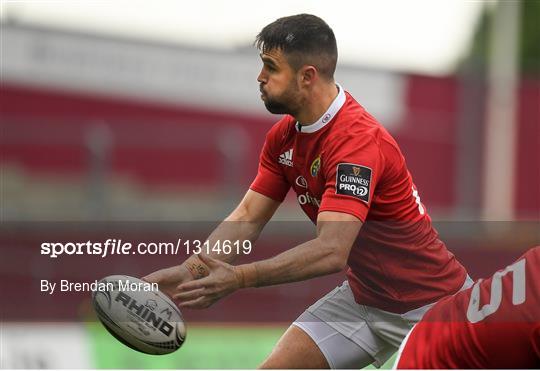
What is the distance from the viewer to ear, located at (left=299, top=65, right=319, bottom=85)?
5.00 metres

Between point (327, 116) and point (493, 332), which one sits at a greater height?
point (327, 116)

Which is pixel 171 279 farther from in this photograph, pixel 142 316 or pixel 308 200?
pixel 308 200

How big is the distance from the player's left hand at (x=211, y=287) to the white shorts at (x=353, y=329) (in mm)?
894

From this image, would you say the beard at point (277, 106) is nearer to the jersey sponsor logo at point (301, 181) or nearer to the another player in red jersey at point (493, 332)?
the jersey sponsor logo at point (301, 181)

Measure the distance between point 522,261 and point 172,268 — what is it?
1.77m

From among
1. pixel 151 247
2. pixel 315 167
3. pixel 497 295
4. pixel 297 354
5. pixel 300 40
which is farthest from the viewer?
pixel 151 247

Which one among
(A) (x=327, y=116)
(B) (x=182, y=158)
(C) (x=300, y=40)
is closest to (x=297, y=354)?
(A) (x=327, y=116)

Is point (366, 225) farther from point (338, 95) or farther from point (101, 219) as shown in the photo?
point (101, 219)

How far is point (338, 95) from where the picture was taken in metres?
5.12

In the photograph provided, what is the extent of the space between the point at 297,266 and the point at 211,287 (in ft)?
1.20

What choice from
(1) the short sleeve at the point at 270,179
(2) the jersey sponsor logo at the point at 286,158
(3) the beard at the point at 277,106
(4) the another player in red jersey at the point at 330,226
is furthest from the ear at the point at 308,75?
(1) the short sleeve at the point at 270,179

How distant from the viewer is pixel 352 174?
486cm

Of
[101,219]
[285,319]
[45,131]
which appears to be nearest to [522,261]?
[285,319]

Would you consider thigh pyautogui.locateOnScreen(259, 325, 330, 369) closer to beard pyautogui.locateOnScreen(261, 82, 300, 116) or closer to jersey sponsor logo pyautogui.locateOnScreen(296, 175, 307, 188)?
jersey sponsor logo pyautogui.locateOnScreen(296, 175, 307, 188)
